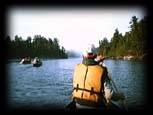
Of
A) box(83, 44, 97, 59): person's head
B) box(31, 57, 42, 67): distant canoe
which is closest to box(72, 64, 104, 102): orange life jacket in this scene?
box(83, 44, 97, 59): person's head

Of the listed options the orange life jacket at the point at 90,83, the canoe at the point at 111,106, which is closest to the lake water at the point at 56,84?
the canoe at the point at 111,106

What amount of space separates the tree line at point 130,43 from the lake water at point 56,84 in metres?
0.15

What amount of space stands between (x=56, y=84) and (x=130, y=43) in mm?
1070

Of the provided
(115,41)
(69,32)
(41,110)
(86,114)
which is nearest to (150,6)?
(115,41)

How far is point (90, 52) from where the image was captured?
482 cm

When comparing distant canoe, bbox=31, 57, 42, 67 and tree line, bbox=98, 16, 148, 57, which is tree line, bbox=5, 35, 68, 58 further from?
tree line, bbox=98, 16, 148, 57

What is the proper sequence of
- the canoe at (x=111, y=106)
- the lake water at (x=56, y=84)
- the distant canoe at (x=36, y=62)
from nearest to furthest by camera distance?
the canoe at (x=111, y=106) → the lake water at (x=56, y=84) → the distant canoe at (x=36, y=62)

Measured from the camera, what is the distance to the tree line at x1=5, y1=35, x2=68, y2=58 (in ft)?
16.3

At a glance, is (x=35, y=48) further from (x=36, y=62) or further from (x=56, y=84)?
(x=56, y=84)

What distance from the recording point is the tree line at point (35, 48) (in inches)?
196

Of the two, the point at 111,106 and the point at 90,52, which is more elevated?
the point at 90,52

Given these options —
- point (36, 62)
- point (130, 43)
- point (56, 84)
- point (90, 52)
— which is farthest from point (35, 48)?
point (130, 43)

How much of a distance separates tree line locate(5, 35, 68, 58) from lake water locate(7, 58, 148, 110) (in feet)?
0.43

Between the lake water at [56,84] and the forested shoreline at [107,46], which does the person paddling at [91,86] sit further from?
the forested shoreline at [107,46]
